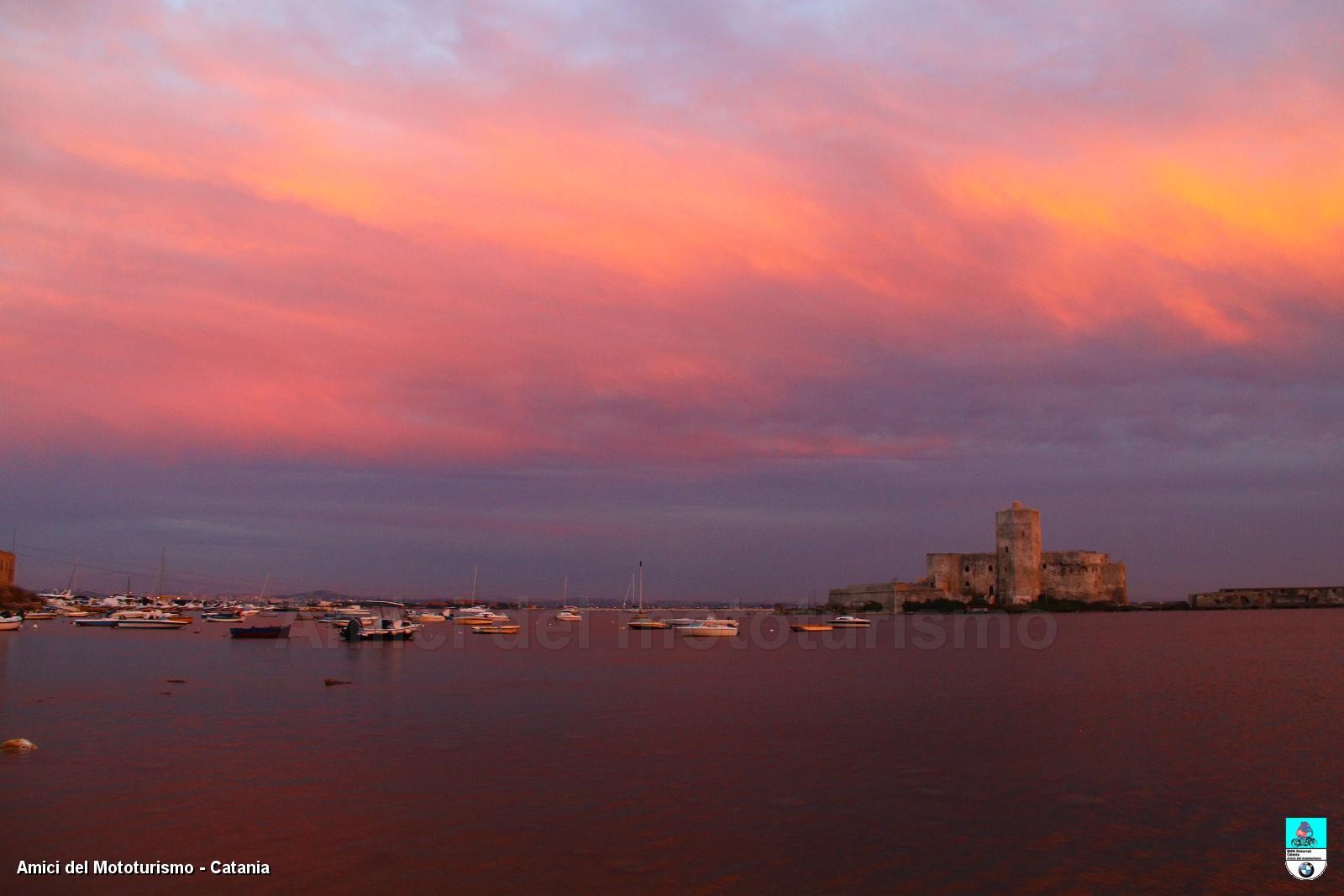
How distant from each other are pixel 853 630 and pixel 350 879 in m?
62.6

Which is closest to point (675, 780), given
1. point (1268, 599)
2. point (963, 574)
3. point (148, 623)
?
point (148, 623)

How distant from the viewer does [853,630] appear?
69.0 meters

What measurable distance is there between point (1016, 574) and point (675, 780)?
276ft

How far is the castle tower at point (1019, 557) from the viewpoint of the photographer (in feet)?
298

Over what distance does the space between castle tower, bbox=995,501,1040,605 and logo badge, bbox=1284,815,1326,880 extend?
82903mm

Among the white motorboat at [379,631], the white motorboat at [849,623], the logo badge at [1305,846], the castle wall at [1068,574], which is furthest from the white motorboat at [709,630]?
the logo badge at [1305,846]

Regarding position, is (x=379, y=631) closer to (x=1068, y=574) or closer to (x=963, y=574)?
(x=963, y=574)

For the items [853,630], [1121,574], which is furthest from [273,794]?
[1121,574]

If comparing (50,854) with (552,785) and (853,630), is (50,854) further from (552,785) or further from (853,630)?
(853,630)

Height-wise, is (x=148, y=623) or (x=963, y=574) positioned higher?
(x=963, y=574)

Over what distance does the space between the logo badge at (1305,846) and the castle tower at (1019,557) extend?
82903 mm

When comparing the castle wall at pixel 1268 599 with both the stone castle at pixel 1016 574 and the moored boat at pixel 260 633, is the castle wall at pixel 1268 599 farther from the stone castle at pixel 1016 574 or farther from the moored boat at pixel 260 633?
the moored boat at pixel 260 633

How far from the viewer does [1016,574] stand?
298 ft

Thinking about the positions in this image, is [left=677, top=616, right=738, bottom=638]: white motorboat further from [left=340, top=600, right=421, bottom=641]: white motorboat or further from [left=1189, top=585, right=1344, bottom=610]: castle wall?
[left=1189, top=585, right=1344, bottom=610]: castle wall
